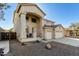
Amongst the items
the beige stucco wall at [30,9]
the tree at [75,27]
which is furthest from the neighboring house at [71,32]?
the beige stucco wall at [30,9]

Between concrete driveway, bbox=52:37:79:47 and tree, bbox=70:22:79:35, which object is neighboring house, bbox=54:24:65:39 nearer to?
concrete driveway, bbox=52:37:79:47

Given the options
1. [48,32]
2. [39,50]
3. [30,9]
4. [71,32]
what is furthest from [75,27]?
[30,9]

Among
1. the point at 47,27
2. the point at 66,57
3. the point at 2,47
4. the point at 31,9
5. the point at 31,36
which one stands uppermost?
the point at 31,9

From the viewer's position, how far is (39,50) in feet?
7.96

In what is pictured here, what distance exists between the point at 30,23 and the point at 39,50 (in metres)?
0.56

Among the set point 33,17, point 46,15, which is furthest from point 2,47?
point 46,15

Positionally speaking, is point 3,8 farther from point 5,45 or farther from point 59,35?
point 59,35

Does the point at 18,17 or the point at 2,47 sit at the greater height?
the point at 18,17

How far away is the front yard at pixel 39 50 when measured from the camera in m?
2.40

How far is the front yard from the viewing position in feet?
7.89

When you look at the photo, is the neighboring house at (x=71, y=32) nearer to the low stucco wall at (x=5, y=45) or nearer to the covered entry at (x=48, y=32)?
the covered entry at (x=48, y=32)

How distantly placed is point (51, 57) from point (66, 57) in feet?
0.93

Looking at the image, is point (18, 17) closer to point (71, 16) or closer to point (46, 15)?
point (46, 15)

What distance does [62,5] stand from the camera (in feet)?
8.15
